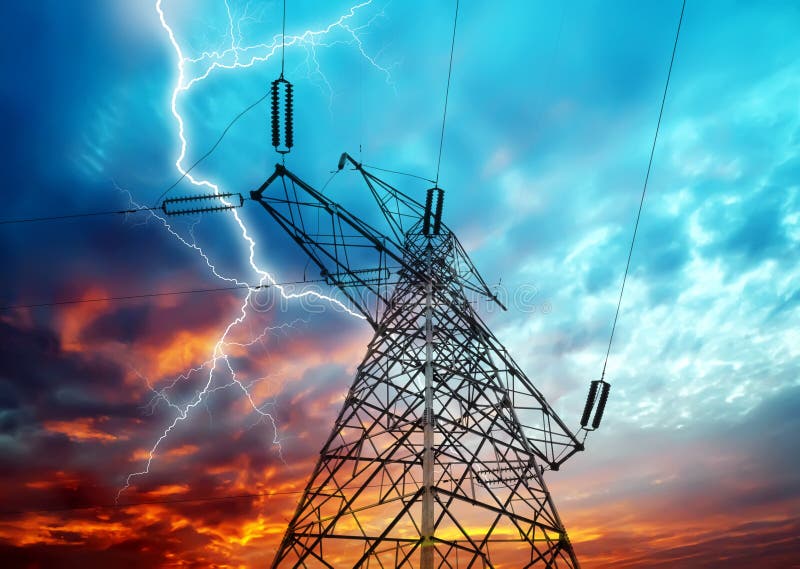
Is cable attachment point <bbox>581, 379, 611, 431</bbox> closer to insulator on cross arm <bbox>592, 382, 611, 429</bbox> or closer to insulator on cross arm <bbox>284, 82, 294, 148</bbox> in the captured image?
insulator on cross arm <bbox>592, 382, 611, 429</bbox>

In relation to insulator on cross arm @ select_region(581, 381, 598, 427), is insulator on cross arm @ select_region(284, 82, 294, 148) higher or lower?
higher

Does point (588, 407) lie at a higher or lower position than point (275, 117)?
lower

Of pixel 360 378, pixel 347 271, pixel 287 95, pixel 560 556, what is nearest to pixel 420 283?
pixel 347 271

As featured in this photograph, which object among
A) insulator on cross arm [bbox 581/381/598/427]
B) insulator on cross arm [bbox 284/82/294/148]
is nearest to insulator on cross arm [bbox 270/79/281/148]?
insulator on cross arm [bbox 284/82/294/148]

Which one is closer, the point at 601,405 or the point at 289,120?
the point at 289,120

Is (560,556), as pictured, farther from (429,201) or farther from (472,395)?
(429,201)

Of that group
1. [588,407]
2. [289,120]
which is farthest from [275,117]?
[588,407]

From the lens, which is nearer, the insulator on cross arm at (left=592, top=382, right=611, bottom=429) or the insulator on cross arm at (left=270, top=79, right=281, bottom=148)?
the insulator on cross arm at (left=270, top=79, right=281, bottom=148)

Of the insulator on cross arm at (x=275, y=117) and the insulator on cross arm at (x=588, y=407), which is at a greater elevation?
the insulator on cross arm at (x=275, y=117)

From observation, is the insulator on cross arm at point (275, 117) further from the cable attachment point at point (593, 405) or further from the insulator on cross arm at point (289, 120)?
the cable attachment point at point (593, 405)

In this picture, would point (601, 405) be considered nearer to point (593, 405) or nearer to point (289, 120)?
point (593, 405)

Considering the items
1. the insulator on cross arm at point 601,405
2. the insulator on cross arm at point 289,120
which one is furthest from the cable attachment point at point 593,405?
the insulator on cross arm at point 289,120
